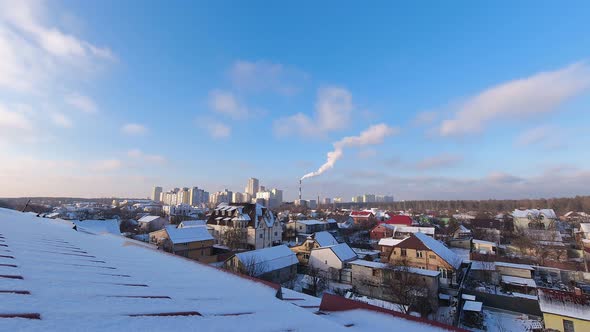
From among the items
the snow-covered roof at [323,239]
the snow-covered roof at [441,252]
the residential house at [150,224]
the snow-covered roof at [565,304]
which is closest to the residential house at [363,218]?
the snow-covered roof at [323,239]

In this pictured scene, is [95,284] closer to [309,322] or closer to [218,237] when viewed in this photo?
[309,322]

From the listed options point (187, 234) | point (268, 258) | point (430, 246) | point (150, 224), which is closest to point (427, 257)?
point (430, 246)

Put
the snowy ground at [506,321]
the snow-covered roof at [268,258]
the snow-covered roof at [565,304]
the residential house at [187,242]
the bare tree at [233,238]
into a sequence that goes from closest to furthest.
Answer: the snow-covered roof at [565,304], the snowy ground at [506,321], the snow-covered roof at [268,258], the residential house at [187,242], the bare tree at [233,238]

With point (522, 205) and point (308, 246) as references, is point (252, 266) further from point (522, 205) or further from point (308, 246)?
point (522, 205)

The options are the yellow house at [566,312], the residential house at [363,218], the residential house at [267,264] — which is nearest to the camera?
the yellow house at [566,312]

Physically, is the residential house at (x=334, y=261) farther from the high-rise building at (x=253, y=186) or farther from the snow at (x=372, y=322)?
the high-rise building at (x=253, y=186)

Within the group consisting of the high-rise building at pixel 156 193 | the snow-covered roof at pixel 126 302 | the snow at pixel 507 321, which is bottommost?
the snow at pixel 507 321

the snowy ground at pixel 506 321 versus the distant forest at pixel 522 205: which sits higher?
the distant forest at pixel 522 205
